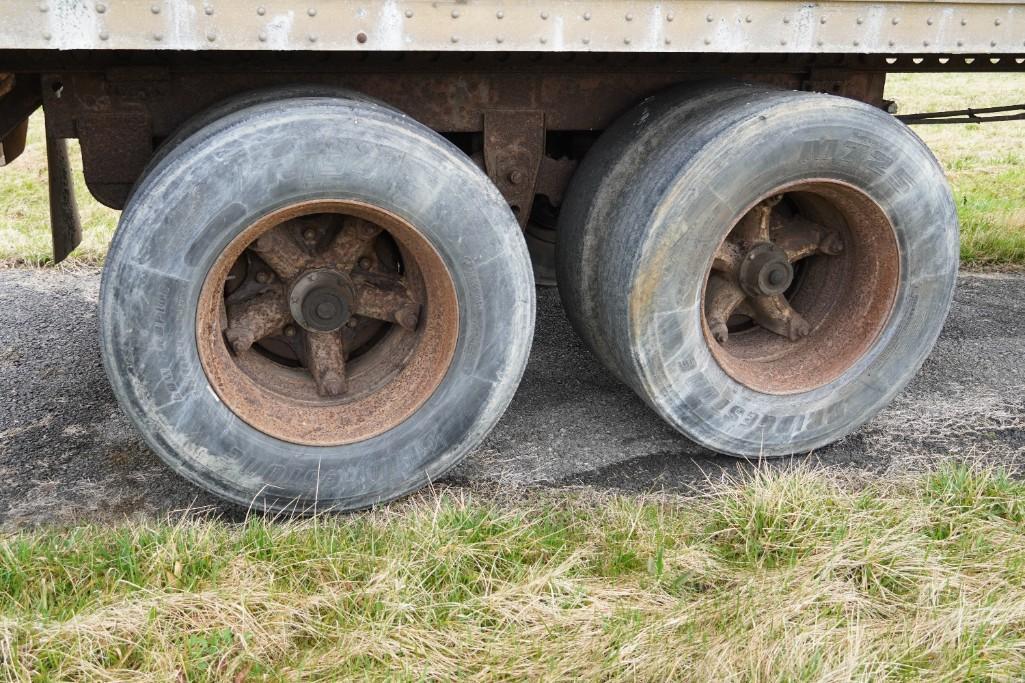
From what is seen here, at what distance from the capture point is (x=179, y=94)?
313 cm

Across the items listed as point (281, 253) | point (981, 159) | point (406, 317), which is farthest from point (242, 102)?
point (981, 159)

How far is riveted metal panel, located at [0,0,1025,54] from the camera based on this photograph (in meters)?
2.30

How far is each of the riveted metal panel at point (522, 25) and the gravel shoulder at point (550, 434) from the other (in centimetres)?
140

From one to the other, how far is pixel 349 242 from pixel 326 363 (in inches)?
16.1

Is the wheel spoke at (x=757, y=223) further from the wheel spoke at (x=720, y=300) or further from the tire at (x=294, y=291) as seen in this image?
the tire at (x=294, y=291)

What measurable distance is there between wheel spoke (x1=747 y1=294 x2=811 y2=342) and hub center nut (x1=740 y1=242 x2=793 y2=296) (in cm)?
10

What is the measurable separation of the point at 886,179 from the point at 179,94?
7.66 feet

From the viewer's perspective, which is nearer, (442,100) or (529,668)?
(529,668)

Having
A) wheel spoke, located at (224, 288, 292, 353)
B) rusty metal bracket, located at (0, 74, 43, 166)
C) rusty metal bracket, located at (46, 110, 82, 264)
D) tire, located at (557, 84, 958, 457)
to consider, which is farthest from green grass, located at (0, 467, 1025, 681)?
rusty metal bracket, located at (46, 110, 82, 264)

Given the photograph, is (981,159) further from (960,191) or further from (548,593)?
(548,593)

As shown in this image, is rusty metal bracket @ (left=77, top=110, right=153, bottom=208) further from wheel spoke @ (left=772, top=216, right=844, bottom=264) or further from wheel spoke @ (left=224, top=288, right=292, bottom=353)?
wheel spoke @ (left=772, top=216, right=844, bottom=264)

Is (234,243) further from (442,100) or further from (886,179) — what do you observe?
(886,179)

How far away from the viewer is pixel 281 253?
302 centimetres

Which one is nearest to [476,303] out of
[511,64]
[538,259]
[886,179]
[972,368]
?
[511,64]
